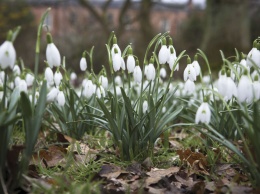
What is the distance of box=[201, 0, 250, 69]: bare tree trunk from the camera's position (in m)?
12.6

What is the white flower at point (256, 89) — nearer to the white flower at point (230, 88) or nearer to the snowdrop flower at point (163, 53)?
the white flower at point (230, 88)

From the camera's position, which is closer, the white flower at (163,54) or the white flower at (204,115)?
the white flower at (204,115)

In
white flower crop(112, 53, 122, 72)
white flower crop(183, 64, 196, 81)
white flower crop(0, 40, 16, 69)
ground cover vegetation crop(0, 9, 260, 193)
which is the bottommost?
ground cover vegetation crop(0, 9, 260, 193)

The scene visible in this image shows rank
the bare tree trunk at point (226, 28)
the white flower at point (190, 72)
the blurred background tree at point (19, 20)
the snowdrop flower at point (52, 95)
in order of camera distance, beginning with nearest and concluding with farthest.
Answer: the snowdrop flower at point (52, 95), the white flower at point (190, 72), the bare tree trunk at point (226, 28), the blurred background tree at point (19, 20)

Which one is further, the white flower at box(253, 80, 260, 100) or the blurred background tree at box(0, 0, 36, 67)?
the blurred background tree at box(0, 0, 36, 67)

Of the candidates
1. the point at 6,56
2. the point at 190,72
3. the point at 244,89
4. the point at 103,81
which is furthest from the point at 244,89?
the point at 103,81

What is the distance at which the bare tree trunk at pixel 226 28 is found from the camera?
12.6 metres

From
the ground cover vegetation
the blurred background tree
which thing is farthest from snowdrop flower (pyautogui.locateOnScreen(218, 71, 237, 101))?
the blurred background tree

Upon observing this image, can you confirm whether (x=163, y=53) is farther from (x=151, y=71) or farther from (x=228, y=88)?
(x=228, y=88)

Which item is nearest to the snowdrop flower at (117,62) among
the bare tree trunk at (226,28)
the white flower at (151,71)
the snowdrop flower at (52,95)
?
the white flower at (151,71)

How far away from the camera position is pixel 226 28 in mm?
14859

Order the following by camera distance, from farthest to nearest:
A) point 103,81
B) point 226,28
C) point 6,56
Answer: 1. point 226,28
2. point 103,81
3. point 6,56

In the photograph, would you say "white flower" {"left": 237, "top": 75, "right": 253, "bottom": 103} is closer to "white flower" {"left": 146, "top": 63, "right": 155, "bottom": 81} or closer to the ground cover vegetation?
the ground cover vegetation

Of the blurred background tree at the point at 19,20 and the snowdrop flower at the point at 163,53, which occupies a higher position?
the blurred background tree at the point at 19,20
